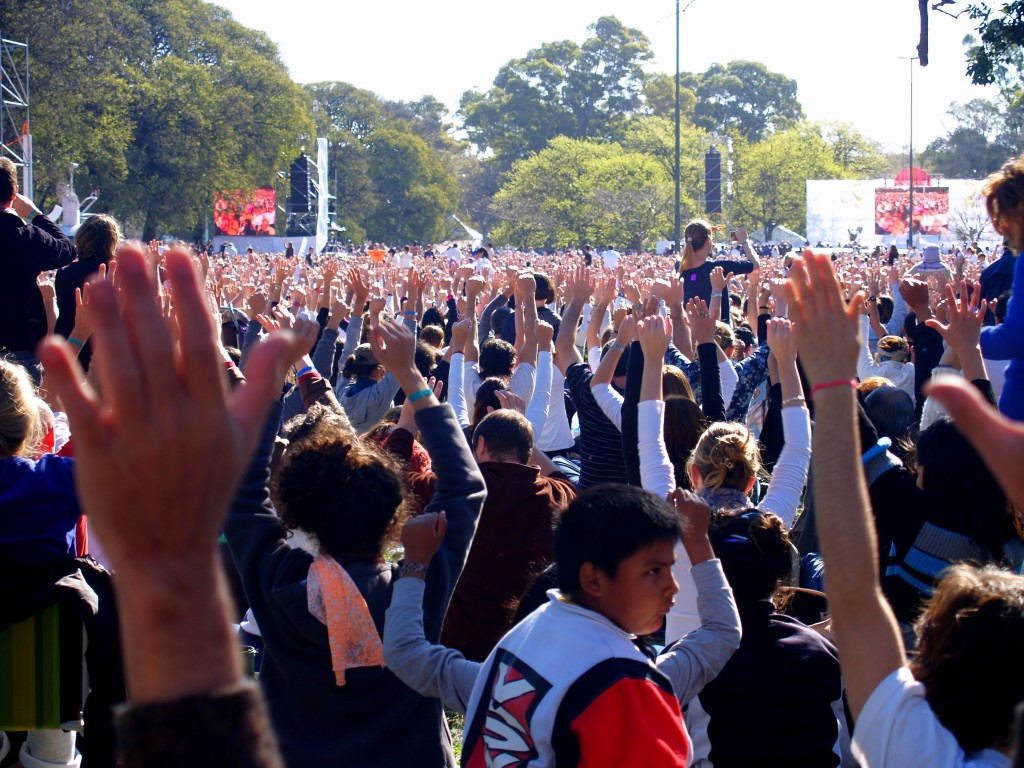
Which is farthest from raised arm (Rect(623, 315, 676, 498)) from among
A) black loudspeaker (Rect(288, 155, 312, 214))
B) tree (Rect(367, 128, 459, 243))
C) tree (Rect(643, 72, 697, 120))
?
tree (Rect(643, 72, 697, 120))

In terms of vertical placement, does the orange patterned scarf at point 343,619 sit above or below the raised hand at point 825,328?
below

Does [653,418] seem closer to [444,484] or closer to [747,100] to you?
[444,484]

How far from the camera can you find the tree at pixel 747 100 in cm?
10944

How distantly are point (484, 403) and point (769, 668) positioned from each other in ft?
9.60

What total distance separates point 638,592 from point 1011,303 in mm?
1988

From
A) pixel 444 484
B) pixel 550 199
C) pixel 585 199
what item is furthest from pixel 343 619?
pixel 550 199

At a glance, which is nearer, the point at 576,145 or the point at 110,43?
the point at 110,43

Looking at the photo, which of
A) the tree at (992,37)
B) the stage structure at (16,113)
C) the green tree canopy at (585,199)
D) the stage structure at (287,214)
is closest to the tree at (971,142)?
the green tree canopy at (585,199)

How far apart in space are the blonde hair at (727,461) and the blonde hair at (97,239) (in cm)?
376

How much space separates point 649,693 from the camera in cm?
214

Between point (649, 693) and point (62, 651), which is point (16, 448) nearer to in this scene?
point (62, 651)

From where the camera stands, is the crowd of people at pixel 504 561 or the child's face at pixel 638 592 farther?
the child's face at pixel 638 592

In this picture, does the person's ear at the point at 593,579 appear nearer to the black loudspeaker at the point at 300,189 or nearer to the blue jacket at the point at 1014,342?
the blue jacket at the point at 1014,342

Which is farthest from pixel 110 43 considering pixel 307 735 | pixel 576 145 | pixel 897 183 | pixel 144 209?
pixel 307 735
